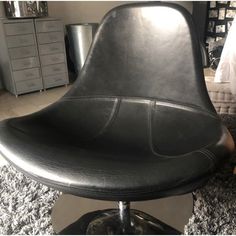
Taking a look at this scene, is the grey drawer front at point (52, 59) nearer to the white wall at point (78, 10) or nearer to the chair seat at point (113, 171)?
the white wall at point (78, 10)

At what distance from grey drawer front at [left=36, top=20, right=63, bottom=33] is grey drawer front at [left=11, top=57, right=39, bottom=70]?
0.88 ft

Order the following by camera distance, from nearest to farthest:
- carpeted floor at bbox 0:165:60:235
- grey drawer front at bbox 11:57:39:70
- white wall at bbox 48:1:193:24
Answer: carpeted floor at bbox 0:165:60:235
grey drawer front at bbox 11:57:39:70
white wall at bbox 48:1:193:24

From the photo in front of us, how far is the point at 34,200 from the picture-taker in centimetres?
105

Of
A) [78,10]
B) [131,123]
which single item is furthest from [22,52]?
[131,123]

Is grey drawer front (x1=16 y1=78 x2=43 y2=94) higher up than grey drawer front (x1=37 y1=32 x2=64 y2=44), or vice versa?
grey drawer front (x1=37 y1=32 x2=64 y2=44)

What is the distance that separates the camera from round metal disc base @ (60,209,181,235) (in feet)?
2.95

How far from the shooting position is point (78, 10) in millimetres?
2986

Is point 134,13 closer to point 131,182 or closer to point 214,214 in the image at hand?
point 131,182

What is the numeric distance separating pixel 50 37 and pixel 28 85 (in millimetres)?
504

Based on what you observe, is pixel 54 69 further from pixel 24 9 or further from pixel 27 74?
pixel 24 9

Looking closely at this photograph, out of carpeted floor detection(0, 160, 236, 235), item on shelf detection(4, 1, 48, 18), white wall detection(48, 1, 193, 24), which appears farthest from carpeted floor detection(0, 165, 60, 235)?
white wall detection(48, 1, 193, 24)

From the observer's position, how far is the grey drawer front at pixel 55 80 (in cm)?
260

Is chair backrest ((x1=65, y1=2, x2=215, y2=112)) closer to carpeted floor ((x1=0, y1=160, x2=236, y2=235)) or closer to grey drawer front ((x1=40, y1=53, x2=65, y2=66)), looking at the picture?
carpeted floor ((x1=0, y1=160, x2=236, y2=235))

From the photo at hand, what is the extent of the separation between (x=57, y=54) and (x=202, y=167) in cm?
235
